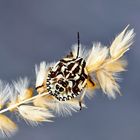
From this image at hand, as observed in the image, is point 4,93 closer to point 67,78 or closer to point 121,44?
point 67,78

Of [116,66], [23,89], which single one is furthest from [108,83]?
[23,89]

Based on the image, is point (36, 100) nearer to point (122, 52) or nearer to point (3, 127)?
point (3, 127)

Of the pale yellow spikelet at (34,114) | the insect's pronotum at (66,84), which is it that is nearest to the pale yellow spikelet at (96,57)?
the insect's pronotum at (66,84)

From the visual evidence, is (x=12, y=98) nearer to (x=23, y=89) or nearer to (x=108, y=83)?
(x=23, y=89)

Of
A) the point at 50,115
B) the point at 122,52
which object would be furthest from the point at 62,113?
the point at 122,52

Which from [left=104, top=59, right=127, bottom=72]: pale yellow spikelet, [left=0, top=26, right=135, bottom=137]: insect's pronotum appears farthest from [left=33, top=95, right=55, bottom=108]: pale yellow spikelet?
[left=104, top=59, right=127, bottom=72]: pale yellow spikelet

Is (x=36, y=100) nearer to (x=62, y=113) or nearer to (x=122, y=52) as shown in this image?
(x=62, y=113)
